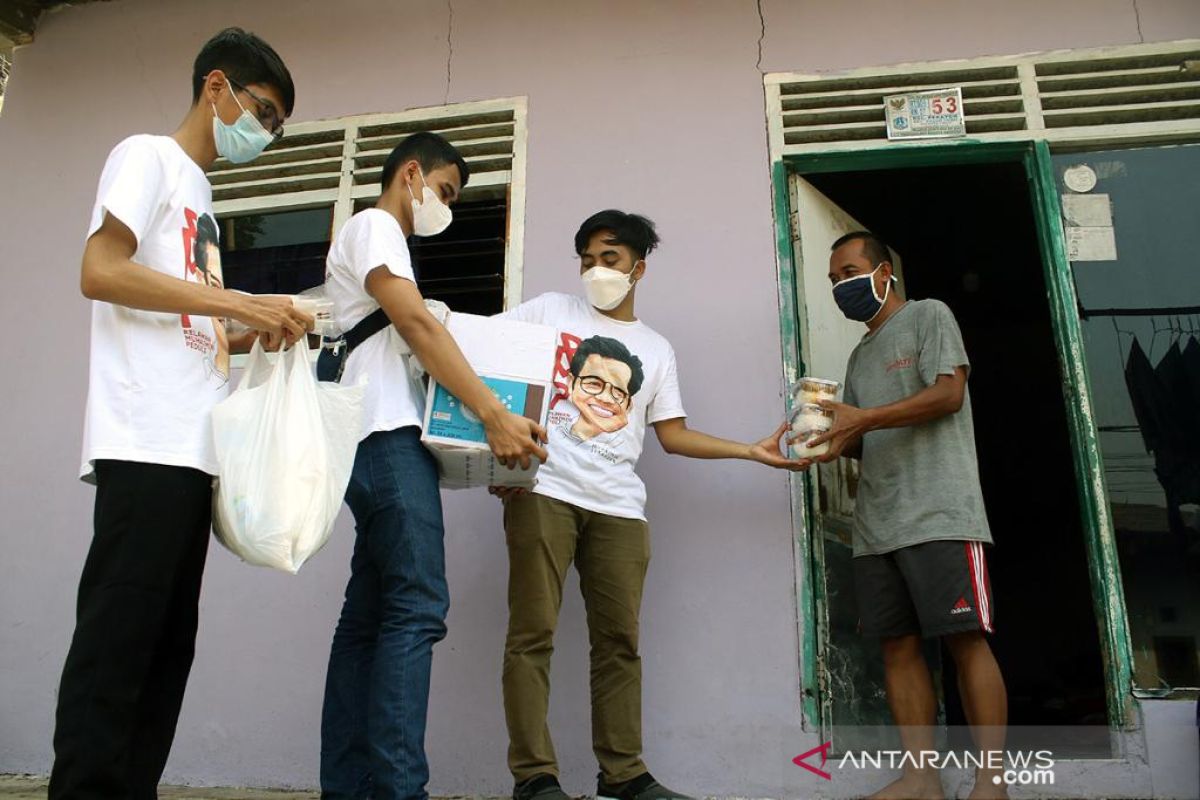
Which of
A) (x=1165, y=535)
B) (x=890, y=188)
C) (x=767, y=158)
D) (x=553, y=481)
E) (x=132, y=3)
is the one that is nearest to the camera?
(x=553, y=481)

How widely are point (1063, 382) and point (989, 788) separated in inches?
55.7

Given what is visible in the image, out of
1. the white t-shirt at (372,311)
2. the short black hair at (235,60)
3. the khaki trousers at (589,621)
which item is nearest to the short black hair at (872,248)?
the khaki trousers at (589,621)

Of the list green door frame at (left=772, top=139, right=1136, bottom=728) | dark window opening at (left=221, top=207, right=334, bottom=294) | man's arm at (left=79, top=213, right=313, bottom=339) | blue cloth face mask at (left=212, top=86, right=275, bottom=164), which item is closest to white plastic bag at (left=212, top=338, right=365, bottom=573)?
man's arm at (left=79, top=213, right=313, bottom=339)

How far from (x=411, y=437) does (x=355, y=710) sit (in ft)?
2.13

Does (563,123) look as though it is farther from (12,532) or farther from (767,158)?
(12,532)

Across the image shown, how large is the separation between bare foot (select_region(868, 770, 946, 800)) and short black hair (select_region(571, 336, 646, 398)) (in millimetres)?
Result: 1319

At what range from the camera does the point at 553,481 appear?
8.42ft

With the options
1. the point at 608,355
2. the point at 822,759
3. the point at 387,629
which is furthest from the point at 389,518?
the point at 822,759

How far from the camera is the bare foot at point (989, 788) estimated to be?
2.37 m

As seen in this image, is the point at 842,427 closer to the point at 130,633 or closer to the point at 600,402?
the point at 600,402

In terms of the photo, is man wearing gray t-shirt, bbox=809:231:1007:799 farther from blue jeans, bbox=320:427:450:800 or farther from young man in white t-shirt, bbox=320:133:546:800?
blue jeans, bbox=320:427:450:800

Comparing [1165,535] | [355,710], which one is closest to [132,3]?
[355,710]

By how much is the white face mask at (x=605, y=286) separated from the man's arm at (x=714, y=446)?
1.38 feet

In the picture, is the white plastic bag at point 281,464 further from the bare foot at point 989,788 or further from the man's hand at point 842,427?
the bare foot at point 989,788
